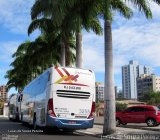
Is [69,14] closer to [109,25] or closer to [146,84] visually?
[109,25]

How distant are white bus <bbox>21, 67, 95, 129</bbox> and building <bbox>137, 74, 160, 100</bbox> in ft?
449

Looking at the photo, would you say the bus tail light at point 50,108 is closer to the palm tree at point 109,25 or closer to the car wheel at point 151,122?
the palm tree at point 109,25

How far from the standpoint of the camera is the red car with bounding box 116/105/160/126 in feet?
100

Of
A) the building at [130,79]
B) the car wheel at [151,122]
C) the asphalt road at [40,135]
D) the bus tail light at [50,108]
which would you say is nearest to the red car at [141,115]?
the car wheel at [151,122]

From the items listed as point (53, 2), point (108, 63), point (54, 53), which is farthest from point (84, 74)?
point (54, 53)

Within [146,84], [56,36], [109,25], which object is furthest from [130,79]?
[109,25]

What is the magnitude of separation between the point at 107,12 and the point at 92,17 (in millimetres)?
2107

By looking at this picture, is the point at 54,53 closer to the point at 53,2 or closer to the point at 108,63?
the point at 53,2

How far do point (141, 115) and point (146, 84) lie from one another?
5191 inches

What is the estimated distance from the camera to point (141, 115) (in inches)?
1247

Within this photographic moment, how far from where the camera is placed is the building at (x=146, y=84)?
15762 cm

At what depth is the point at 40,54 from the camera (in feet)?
148

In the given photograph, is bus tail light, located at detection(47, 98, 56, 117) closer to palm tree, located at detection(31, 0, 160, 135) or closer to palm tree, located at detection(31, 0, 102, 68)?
palm tree, located at detection(31, 0, 160, 135)

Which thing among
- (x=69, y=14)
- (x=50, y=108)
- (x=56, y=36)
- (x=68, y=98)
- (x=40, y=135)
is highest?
(x=56, y=36)
